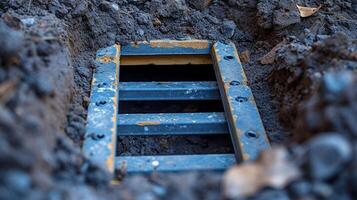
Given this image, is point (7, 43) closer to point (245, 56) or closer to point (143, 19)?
point (143, 19)

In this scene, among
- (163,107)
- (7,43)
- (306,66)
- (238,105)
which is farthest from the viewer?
(163,107)

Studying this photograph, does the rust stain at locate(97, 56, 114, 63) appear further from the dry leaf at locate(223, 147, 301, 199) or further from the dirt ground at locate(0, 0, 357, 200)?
the dry leaf at locate(223, 147, 301, 199)

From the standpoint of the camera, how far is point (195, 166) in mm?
1912

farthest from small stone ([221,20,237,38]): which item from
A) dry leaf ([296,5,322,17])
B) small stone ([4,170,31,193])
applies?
small stone ([4,170,31,193])

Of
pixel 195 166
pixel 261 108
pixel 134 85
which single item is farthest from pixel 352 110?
pixel 134 85

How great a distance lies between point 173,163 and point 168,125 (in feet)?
0.87

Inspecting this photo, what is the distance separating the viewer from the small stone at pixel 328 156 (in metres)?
1.27

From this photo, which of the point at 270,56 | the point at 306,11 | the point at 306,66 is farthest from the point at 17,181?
the point at 306,11

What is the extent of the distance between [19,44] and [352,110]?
104cm

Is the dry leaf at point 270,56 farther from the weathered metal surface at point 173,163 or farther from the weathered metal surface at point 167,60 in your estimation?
the weathered metal surface at point 173,163

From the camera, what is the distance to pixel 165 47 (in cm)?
255

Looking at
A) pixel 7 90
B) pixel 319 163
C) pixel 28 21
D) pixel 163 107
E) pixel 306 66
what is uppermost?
pixel 7 90

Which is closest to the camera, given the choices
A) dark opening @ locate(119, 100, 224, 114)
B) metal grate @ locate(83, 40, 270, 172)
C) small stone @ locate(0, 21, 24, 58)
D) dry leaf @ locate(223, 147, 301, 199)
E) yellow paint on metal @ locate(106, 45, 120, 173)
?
dry leaf @ locate(223, 147, 301, 199)

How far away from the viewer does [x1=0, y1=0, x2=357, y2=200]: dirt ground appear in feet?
4.25
